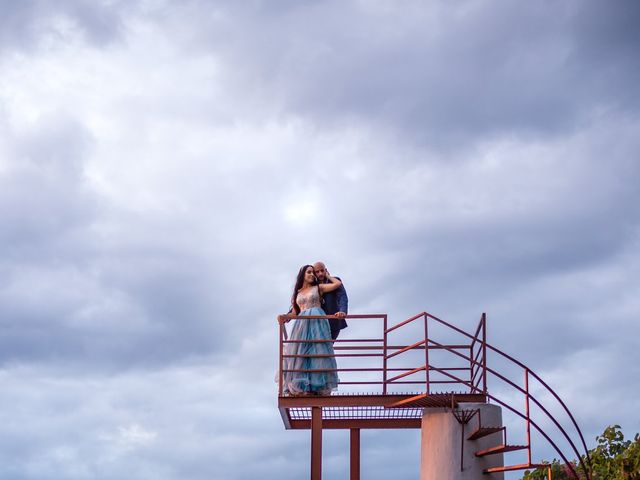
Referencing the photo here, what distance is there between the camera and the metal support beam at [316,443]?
16266mm

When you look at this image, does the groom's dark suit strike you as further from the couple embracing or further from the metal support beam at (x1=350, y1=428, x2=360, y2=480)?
the metal support beam at (x1=350, y1=428, x2=360, y2=480)

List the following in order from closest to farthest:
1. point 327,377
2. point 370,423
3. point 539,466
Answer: point 539,466
point 327,377
point 370,423

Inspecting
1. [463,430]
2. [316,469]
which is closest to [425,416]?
[463,430]

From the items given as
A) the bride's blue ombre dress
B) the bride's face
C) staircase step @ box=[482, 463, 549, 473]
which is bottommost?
staircase step @ box=[482, 463, 549, 473]

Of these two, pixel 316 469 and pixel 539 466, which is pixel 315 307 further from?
pixel 539 466

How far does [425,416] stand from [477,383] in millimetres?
1029

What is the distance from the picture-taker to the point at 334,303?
17.1 m

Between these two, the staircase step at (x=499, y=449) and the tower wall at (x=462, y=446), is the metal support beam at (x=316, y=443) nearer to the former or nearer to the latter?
the tower wall at (x=462, y=446)

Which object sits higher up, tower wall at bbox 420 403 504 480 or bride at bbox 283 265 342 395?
bride at bbox 283 265 342 395

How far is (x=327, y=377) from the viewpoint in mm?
16547

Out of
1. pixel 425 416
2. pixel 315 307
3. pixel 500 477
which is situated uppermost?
pixel 315 307

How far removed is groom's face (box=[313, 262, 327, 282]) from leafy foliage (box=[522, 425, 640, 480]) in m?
4.56

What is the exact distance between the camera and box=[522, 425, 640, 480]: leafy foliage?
1548 cm

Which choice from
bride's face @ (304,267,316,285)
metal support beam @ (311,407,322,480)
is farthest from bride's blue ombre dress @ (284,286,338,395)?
bride's face @ (304,267,316,285)
